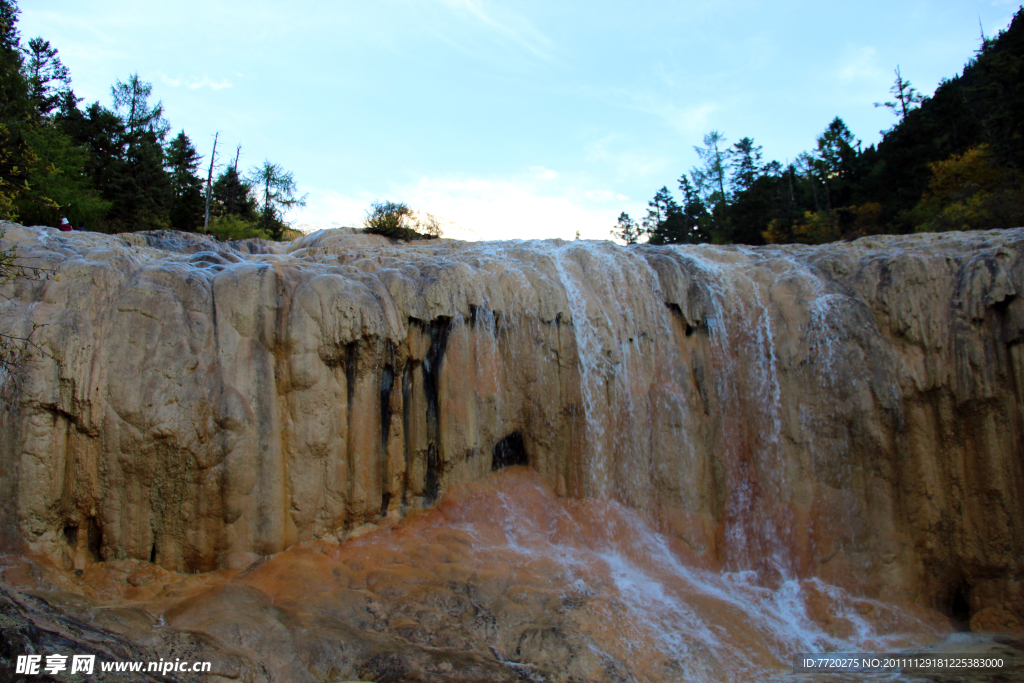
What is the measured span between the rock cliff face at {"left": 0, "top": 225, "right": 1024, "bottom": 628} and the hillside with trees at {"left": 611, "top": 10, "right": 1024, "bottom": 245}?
38.2 ft

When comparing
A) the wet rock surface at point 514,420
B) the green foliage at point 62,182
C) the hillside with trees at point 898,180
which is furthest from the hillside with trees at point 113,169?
the hillside with trees at point 898,180

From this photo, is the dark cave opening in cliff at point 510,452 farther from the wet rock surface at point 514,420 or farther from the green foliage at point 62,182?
the green foliage at point 62,182

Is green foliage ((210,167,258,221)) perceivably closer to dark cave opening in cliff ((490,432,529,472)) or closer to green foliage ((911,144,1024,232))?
dark cave opening in cliff ((490,432,529,472))

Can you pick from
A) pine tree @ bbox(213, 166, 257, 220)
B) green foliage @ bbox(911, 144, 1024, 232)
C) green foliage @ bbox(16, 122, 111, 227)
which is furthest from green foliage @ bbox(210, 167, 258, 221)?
green foliage @ bbox(911, 144, 1024, 232)

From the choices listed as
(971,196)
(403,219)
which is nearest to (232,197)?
(403,219)

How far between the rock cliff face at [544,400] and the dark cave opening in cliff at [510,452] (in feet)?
0.19

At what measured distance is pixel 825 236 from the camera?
120ft

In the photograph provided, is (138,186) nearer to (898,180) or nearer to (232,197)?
(232,197)

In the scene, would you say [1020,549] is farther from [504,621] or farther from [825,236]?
[825,236]

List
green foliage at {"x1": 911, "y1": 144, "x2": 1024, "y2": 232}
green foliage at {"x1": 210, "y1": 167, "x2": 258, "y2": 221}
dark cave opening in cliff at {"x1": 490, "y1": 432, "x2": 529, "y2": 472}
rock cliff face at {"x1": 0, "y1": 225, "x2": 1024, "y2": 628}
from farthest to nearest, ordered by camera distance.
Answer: green foliage at {"x1": 210, "y1": 167, "x2": 258, "y2": 221} → green foliage at {"x1": 911, "y1": 144, "x2": 1024, "y2": 232} → dark cave opening in cliff at {"x1": 490, "y1": 432, "x2": 529, "y2": 472} → rock cliff face at {"x1": 0, "y1": 225, "x2": 1024, "y2": 628}

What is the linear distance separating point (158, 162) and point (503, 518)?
32.3 m

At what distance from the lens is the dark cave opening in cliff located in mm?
13023

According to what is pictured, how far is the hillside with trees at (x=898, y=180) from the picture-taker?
1073 inches

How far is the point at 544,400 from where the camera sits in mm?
13148
